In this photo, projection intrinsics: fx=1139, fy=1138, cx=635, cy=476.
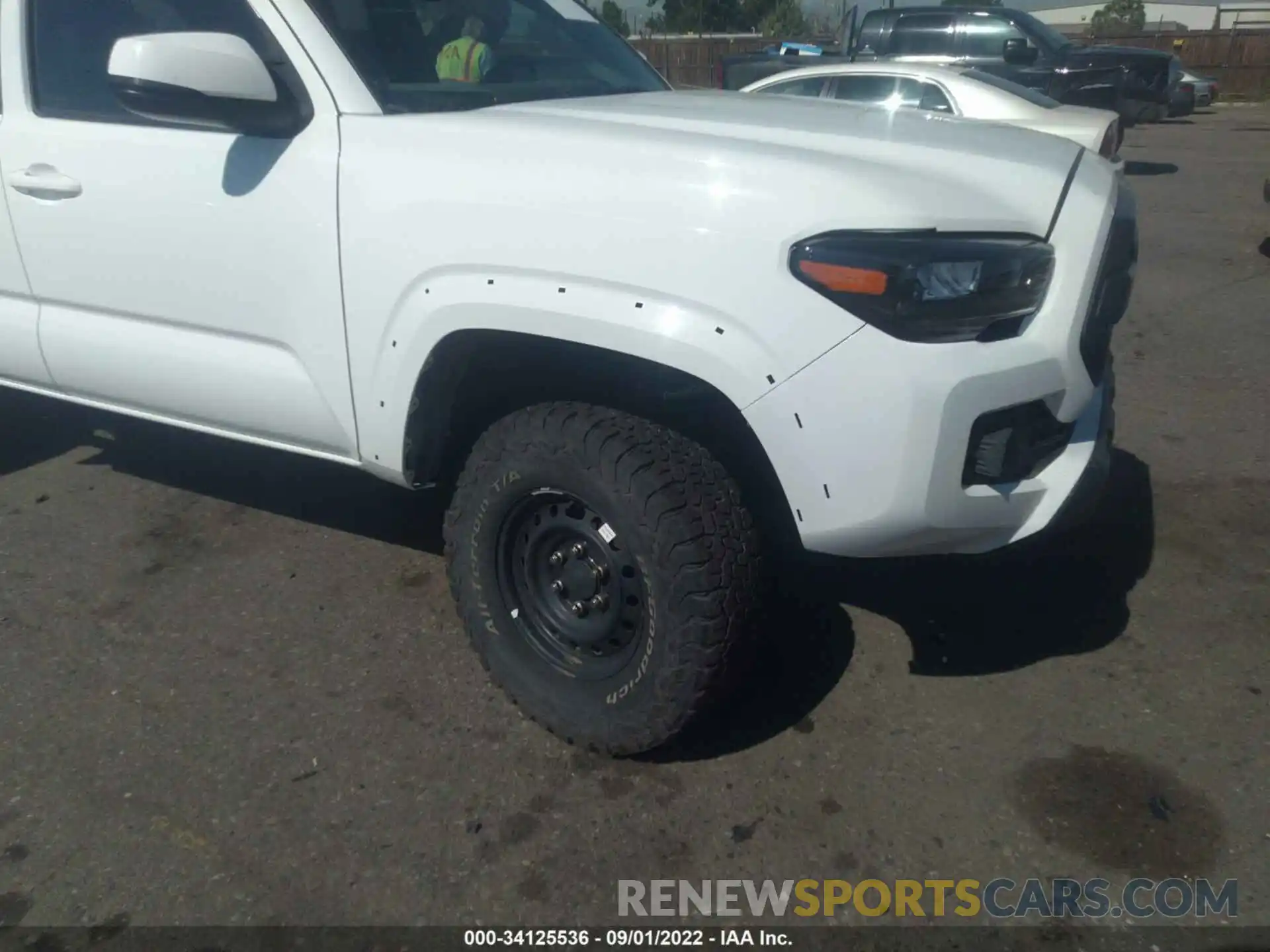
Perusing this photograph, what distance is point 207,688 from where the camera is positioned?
3.15m

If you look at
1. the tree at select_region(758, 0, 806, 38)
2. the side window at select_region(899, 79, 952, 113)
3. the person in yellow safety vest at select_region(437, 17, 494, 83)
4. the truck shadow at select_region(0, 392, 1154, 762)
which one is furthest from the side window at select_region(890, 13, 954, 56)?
the tree at select_region(758, 0, 806, 38)

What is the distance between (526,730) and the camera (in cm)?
295

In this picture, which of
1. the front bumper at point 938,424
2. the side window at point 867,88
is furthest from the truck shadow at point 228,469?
the side window at point 867,88

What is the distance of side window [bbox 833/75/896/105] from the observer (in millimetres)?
9250

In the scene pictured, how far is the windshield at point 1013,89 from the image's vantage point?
28.5 feet

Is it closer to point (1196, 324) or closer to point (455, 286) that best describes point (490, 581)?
point (455, 286)

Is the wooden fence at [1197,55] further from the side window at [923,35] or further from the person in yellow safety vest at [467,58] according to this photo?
the person in yellow safety vest at [467,58]

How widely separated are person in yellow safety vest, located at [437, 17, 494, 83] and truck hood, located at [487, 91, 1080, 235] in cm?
24

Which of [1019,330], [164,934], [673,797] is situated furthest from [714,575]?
[164,934]

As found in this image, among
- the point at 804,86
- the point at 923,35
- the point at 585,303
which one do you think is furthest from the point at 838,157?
the point at 923,35

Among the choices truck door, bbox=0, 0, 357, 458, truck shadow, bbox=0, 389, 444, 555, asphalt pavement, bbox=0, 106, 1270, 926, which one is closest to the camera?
asphalt pavement, bbox=0, 106, 1270, 926

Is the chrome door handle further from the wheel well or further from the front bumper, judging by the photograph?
the front bumper

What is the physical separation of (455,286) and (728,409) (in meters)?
0.68

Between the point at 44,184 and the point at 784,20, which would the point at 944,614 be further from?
the point at 784,20
